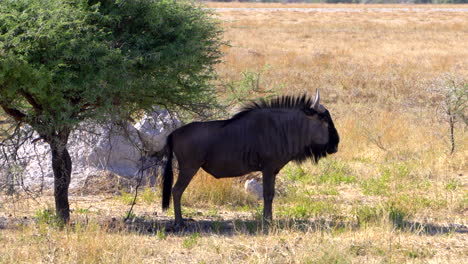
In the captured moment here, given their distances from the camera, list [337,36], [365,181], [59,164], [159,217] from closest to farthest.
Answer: [59,164] → [159,217] → [365,181] → [337,36]

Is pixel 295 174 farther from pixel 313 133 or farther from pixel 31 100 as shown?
pixel 31 100

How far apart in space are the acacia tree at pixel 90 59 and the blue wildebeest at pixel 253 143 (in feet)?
2.02

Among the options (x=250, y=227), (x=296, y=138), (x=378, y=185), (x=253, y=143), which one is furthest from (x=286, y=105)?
(x=378, y=185)

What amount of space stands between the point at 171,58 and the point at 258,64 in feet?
57.5

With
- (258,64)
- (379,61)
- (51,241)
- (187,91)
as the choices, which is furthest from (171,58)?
(379,61)

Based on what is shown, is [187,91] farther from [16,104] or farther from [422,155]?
[422,155]

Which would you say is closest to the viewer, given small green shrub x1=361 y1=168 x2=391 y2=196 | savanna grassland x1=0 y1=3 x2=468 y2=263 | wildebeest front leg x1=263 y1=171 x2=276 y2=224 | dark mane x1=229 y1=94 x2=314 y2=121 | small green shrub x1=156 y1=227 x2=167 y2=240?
savanna grassland x1=0 y1=3 x2=468 y2=263

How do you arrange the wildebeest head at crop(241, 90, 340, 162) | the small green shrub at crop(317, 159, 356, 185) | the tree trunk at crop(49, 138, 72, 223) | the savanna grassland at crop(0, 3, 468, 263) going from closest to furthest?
the savanna grassland at crop(0, 3, 468, 263)
the tree trunk at crop(49, 138, 72, 223)
the wildebeest head at crop(241, 90, 340, 162)
the small green shrub at crop(317, 159, 356, 185)

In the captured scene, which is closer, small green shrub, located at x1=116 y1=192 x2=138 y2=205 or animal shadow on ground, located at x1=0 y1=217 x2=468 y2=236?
animal shadow on ground, located at x1=0 y1=217 x2=468 y2=236

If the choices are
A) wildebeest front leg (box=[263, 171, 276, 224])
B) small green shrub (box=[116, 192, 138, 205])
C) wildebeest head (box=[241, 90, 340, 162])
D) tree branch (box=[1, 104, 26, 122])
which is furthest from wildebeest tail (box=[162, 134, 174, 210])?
tree branch (box=[1, 104, 26, 122])

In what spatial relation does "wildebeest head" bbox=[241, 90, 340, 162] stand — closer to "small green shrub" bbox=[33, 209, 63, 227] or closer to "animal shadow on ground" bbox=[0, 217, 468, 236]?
"animal shadow on ground" bbox=[0, 217, 468, 236]

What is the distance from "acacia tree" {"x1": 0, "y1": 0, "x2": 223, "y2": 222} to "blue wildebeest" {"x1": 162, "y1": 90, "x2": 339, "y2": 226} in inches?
24.2

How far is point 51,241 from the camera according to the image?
7.10 meters

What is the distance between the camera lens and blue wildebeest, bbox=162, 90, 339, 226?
8.44m
